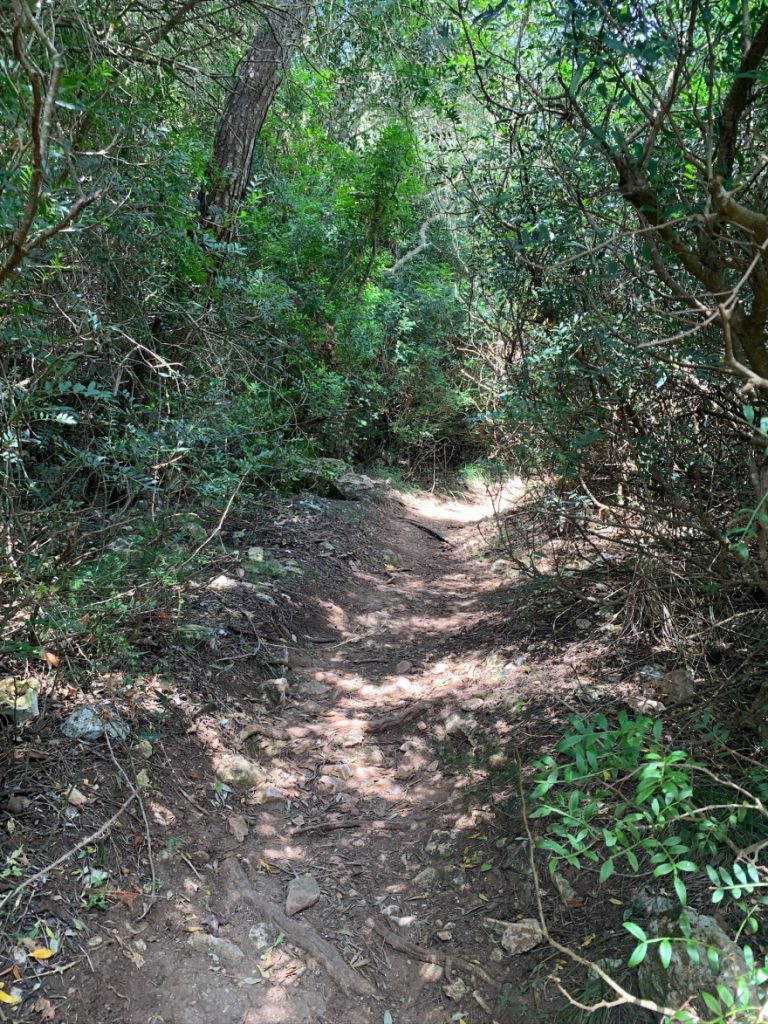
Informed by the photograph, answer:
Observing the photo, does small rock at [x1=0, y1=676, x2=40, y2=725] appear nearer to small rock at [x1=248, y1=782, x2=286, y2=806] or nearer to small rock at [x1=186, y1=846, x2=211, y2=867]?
small rock at [x1=186, y1=846, x2=211, y2=867]

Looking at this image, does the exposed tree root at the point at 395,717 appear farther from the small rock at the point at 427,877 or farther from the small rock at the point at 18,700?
the small rock at the point at 18,700

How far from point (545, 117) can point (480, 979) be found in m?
4.07

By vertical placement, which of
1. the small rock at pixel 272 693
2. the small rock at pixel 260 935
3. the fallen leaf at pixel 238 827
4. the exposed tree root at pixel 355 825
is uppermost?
the small rock at pixel 272 693

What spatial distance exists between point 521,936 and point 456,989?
12.2 inches

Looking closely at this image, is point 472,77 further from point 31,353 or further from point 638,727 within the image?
point 638,727

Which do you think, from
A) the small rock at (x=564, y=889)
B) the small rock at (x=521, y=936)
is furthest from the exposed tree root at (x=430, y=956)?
the small rock at (x=564, y=889)

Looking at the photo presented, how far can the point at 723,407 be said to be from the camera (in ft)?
10.5

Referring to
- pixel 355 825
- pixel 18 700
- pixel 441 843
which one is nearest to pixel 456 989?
pixel 441 843

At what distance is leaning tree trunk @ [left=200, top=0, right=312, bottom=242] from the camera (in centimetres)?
684

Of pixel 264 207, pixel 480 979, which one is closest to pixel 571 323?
pixel 480 979

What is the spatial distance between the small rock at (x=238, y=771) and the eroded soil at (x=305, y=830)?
0.04 m

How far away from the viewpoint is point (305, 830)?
3516 millimetres

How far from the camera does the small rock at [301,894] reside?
3039 mm

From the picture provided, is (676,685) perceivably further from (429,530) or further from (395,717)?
(429,530)
